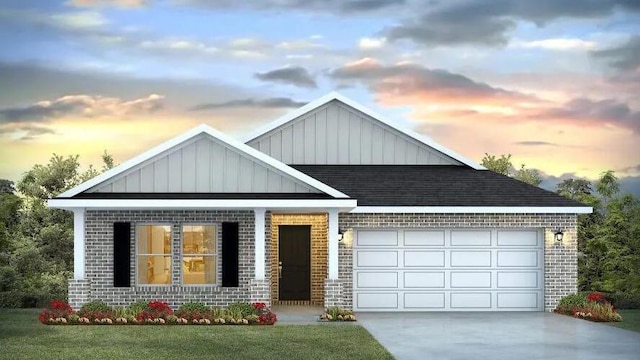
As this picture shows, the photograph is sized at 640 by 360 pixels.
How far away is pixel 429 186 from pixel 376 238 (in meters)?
2.38

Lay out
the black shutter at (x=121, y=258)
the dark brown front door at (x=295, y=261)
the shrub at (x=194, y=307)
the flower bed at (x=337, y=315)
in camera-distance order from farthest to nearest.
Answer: the dark brown front door at (x=295, y=261)
the black shutter at (x=121, y=258)
the flower bed at (x=337, y=315)
the shrub at (x=194, y=307)

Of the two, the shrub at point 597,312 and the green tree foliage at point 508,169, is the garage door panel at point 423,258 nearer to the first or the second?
the shrub at point 597,312

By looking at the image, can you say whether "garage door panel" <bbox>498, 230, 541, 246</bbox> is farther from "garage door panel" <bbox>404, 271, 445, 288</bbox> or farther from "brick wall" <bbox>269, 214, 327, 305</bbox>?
"brick wall" <bbox>269, 214, 327, 305</bbox>

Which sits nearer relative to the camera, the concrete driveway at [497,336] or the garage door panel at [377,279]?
the concrete driveway at [497,336]

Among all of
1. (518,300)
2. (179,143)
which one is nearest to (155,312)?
(179,143)

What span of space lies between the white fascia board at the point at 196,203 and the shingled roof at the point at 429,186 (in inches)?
87.9

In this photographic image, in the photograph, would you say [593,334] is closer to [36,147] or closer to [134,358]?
[134,358]

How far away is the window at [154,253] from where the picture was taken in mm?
26422

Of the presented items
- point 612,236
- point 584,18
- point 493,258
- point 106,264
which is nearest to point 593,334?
point 493,258

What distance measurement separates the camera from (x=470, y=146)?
42375 millimetres

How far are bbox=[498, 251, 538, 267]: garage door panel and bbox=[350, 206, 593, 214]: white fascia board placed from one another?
50.7 inches

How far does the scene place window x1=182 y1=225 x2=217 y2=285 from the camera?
26438 millimetres

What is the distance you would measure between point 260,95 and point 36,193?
31.8ft

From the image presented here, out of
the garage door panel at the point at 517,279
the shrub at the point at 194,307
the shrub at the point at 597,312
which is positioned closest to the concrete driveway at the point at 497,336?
the shrub at the point at 597,312
